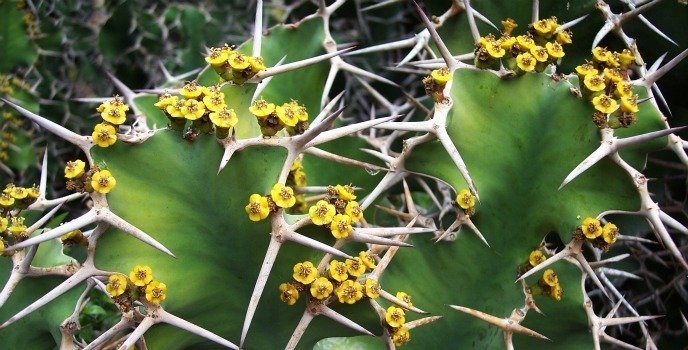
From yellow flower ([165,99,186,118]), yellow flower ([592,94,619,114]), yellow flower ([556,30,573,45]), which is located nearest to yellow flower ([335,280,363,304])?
yellow flower ([165,99,186,118])

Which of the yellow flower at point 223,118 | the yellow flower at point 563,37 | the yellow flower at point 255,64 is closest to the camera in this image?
the yellow flower at point 223,118

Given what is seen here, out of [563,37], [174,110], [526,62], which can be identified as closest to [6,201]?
[174,110]

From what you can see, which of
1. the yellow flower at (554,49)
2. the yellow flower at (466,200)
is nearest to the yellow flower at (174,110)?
the yellow flower at (466,200)

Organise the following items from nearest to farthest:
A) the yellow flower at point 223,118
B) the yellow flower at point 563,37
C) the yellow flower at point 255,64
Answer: the yellow flower at point 223,118
the yellow flower at point 255,64
the yellow flower at point 563,37

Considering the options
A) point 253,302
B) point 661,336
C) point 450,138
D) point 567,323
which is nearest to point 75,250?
point 253,302

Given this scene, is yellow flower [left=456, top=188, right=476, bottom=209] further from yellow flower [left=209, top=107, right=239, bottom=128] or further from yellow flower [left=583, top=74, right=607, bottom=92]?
yellow flower [left=209, top=107, right=239, bottom=128]

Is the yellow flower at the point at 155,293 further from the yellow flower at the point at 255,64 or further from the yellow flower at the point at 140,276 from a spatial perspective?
the yellow flower at the point at 255,64

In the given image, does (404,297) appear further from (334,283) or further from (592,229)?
(592,229)
